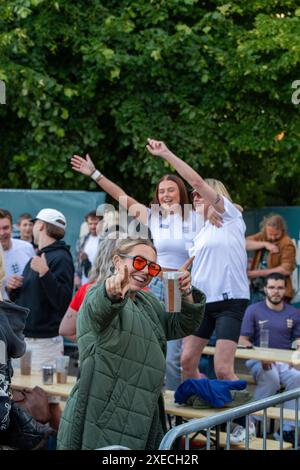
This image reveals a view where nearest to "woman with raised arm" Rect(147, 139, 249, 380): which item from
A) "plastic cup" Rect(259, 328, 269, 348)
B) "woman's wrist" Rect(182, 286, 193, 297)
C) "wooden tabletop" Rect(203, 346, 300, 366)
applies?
"wooden tabletop" Rect(203, 346, 300, 366)

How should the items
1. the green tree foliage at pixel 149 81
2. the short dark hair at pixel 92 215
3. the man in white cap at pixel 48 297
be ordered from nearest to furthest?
the man in white cap at pixel 48 297 < the short dark hair at pixel 92 215 < the green tree foliage at pixel 149 81

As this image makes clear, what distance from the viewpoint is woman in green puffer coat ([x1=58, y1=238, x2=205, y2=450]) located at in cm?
456

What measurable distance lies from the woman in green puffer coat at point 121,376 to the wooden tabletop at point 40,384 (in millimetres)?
1784

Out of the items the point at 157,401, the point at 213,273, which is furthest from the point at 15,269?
the point at 157,401

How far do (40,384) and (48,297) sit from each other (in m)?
0.78

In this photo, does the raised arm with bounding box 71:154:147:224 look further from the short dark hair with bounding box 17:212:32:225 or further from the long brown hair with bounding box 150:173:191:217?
the short dark hair with bounding box 17:212:32:225

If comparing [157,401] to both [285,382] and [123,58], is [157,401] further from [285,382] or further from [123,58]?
[123,58]

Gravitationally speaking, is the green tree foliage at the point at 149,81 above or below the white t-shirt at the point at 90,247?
above

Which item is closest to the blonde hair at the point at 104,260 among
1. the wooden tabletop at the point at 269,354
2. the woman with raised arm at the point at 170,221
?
the woman with raised arm at the point at 170,221

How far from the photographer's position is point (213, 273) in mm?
6723

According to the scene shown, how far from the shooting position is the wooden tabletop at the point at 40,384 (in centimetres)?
652

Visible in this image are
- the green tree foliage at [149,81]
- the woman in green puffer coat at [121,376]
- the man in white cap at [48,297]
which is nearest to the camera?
the woman in green puffer coat at [121,376]

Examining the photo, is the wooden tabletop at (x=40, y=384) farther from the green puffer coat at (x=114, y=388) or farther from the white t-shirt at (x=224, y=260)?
the green puffer coat at (x=114, y=388)

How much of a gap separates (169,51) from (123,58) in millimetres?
602
